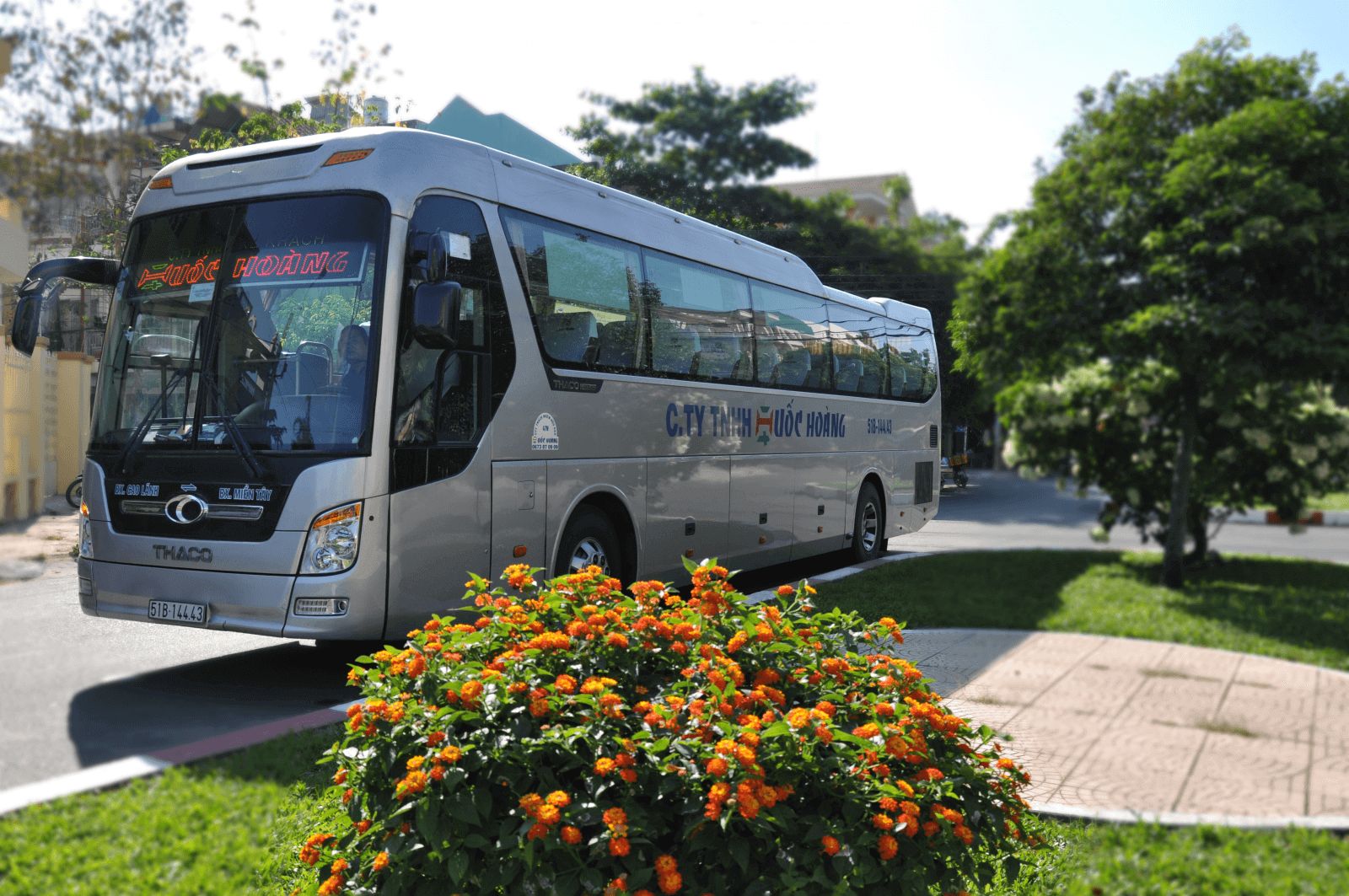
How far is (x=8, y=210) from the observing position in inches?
87.5

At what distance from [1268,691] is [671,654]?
506cm

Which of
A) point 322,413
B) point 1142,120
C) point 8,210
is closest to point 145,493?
point 322,413

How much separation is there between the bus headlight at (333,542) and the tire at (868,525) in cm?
252

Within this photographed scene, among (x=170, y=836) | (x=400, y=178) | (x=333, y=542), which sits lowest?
(x=170, y=836)

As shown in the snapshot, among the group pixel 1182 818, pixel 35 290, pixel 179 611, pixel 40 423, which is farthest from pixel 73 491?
pixel 1182 818

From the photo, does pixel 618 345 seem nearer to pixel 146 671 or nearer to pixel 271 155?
pixel 271 155

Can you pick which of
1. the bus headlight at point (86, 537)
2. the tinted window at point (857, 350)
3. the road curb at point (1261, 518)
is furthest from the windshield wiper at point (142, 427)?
the road curb at point (1261, 518)

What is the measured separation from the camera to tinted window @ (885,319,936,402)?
10.7 feet

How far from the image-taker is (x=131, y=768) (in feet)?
7.90

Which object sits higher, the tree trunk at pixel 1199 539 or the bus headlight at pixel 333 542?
the bus headlight at pixel 333 542

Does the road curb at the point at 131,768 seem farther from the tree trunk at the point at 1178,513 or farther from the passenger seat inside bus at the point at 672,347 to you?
the tree trunk at the point at 1178,513

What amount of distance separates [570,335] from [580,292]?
29cm

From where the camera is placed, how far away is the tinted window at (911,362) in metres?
3.28

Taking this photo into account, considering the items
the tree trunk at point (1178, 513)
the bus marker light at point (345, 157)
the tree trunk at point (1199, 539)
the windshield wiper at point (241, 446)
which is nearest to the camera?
the windshield wiper at point (241, 446)
